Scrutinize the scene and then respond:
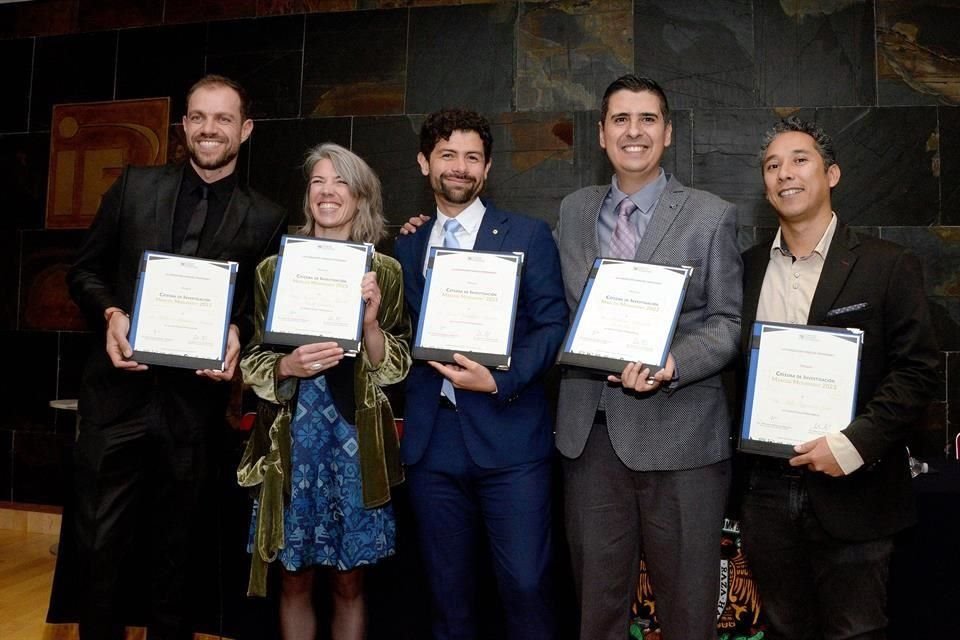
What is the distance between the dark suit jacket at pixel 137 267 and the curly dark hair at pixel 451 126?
1.94ft

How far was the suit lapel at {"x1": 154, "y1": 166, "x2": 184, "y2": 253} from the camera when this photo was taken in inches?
81.6

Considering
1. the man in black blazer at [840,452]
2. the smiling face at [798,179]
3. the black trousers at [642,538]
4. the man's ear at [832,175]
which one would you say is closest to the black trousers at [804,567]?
the man in black blazer at [840,452]

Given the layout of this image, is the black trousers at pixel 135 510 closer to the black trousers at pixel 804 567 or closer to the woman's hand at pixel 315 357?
the woman's hand at pixel 315 357

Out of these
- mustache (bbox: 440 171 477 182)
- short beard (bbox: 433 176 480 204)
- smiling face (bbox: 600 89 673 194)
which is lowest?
short beard (bbox: 433 176 480 204)

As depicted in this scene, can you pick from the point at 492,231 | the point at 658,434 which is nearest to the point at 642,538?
the point at 658,434

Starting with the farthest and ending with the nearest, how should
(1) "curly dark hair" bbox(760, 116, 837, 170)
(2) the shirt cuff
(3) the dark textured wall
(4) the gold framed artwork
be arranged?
1. (4) the gold framed artwork
2. (3) the dark textured wall
3. (1) "curly dark hair" bbox(760, 116, 837, 170)
4. (2) the shirt cuff

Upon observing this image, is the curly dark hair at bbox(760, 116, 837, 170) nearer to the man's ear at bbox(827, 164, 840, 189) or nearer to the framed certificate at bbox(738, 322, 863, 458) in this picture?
the man's ear at bbox(827, 164, 840, 189)

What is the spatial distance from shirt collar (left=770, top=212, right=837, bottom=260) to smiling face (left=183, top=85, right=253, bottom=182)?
1.73 metres

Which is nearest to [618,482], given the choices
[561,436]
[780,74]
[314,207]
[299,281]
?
[561,436]

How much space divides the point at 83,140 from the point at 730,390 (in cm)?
445

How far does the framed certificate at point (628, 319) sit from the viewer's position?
1.72 m

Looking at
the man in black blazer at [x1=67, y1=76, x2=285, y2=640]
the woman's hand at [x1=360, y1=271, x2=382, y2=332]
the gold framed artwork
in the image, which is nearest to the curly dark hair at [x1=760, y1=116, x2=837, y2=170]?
the woman's hand at [x1=360, y1=271, x2=382, y2=332]

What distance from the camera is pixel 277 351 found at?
211 cm

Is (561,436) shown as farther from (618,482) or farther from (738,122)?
(738,122)
